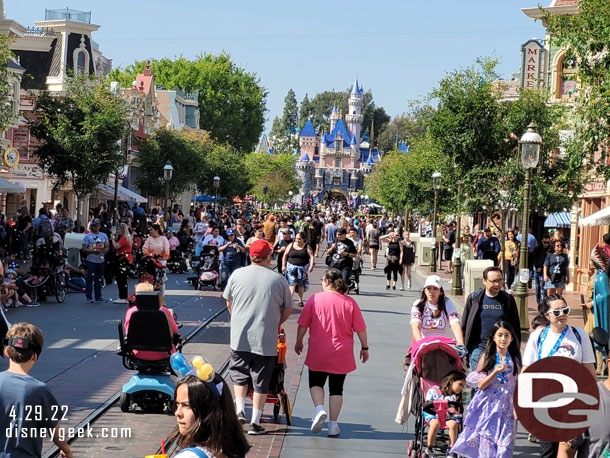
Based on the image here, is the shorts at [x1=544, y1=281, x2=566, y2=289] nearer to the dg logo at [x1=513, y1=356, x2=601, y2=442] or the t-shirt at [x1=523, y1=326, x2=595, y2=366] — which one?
the t-shirt at [x1=523, y1=326, x2=595, y2=366]

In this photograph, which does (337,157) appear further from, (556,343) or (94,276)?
(556,343)

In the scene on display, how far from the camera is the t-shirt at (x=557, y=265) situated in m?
20.2

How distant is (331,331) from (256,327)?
69cm

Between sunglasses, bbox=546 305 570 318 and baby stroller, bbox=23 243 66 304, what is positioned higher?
sunglasses, bbox=546 305 570 318

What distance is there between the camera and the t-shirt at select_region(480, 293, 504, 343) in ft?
31.6

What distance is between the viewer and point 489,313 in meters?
9.66

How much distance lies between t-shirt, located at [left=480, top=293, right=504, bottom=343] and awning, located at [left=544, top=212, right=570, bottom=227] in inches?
1068

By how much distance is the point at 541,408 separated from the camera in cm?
492

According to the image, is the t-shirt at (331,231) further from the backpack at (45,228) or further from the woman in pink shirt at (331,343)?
the woman in pink shirt at (331,343)

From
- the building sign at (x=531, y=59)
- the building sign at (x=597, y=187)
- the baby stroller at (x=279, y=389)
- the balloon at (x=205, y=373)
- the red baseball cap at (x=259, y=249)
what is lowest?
the baby stroller at (x=279, y=389)

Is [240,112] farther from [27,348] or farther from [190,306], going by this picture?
[27,348]

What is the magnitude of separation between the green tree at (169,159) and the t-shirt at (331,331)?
Result: 165 ft

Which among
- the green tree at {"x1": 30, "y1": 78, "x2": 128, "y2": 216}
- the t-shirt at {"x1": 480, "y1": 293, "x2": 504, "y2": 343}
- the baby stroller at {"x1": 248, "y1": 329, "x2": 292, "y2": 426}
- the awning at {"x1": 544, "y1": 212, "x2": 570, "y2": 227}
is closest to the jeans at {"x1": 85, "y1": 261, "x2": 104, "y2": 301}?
the baby stroller at {"x1": 248, "y1": 329, "x2": 292, "y2": 426}

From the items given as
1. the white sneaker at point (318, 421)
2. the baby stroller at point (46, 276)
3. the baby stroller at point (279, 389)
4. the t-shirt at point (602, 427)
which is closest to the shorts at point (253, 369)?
the baby stroller at point (279, 389)
